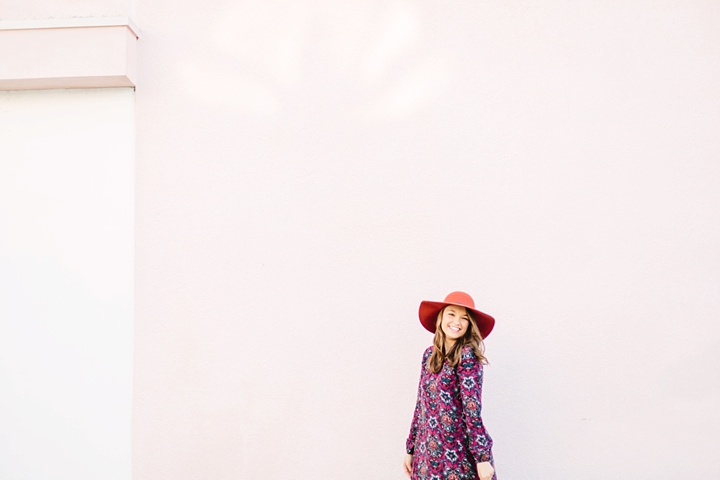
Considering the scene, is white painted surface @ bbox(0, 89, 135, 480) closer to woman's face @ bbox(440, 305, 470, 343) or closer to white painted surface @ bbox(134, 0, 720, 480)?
white painted surface @ bbox(134, 0, 720, 480)

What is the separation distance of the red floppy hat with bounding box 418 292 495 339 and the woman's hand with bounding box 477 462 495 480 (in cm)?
63

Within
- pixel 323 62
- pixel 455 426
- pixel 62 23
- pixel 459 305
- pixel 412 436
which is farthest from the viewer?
pixel 323 62

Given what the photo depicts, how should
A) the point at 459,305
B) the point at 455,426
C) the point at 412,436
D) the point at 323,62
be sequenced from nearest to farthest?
the point at 455,426 → the point at 459,305 → the point at 412,436 → the point at 323,62

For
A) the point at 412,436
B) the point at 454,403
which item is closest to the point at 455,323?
the point at 454,403

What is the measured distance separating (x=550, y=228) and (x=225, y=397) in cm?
216

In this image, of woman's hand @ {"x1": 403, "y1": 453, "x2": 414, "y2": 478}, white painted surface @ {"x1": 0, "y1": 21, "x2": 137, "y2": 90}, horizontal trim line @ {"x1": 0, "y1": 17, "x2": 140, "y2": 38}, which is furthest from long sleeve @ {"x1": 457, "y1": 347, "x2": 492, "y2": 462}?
horizontal trim line @ {"x1": 0, "y1": 17, "x2": 140, "y2": 38}

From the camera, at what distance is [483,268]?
3439mm

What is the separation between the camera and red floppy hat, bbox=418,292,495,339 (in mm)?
2924

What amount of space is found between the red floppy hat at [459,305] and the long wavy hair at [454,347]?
0.05 meters

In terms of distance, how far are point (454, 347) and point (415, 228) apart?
84cm

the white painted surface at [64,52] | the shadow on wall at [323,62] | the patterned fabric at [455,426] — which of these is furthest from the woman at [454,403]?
the white painted surface at [64,52]

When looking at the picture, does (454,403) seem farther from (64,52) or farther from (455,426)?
→ (64,52)

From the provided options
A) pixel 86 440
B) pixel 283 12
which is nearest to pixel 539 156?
pixel 283 12

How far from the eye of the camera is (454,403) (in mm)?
2836
